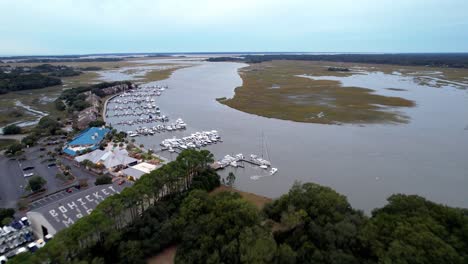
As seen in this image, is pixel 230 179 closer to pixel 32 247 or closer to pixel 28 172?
pixel 32 247

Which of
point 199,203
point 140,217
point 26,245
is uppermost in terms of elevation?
A: point 199,203

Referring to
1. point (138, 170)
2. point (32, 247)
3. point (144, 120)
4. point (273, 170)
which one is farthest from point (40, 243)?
point (144, 120)

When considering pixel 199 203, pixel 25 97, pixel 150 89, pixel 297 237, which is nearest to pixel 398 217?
pixel 297 237

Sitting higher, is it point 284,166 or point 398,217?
point 398,217

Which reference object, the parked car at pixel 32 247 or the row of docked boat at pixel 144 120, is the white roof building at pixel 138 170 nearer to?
the parked car at pixel 32 247

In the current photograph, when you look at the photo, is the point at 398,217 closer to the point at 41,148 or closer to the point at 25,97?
the point at 41,148

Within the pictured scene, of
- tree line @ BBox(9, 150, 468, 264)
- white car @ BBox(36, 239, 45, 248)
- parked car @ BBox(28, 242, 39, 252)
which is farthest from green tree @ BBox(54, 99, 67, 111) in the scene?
tree line @ BBox(9, 150, 468, 264)
